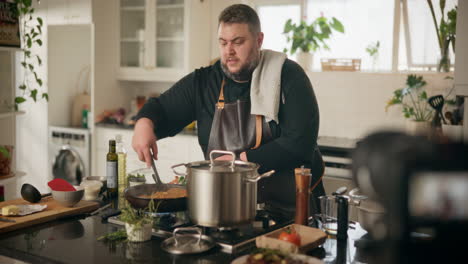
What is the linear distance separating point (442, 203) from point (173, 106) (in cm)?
189

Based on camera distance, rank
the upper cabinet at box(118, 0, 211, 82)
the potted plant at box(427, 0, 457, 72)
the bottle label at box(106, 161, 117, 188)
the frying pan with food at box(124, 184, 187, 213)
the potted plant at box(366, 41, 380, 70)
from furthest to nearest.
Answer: the upper cabinet at box(118, 0, 211, 82) → the potted plant at box(366, 41, 380, 70) → the potted plant at box(427, 0, 457, 72) → the bottle label at box(106, 161, 117, 188) → the frying pan with food at box(124, 184, 187, 213)

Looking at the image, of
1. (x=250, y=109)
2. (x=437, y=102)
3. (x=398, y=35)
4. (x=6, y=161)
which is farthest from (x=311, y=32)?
(x=6, y=161)

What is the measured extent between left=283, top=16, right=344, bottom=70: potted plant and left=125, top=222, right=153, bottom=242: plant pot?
3.02 m

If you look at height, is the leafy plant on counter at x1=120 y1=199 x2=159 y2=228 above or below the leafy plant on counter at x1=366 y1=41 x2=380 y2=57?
below

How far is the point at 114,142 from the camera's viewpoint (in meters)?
2.15

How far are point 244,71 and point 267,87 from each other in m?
0.13

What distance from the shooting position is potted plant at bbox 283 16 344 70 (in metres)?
4.24

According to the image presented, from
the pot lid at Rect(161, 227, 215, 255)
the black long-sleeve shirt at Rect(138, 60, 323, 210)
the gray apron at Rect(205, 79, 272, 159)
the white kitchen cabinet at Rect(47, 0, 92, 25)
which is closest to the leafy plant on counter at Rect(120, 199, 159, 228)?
the pot lid at Rect(161, 227, 215, 255)

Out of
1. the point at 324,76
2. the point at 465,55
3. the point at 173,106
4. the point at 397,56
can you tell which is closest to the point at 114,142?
the point at 173,106

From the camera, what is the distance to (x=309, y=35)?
426cm

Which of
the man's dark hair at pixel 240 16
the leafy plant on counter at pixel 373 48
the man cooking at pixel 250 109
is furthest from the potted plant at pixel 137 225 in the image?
the leafy plant on counter at pixel 373 48

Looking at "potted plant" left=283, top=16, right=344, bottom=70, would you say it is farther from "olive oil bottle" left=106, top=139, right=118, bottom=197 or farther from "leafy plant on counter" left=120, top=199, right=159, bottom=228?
"leafy plant on counter" left=120, top=199, right=159, bottom=228

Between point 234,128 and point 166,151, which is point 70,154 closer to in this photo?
point 166,151

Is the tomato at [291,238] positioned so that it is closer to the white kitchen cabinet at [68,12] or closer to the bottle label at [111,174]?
the bottle label at [111,174]
